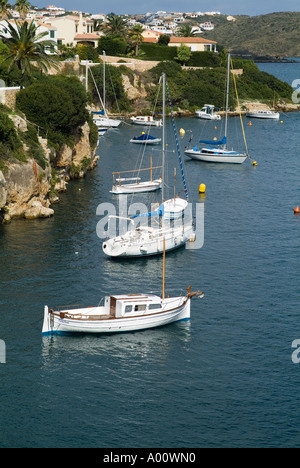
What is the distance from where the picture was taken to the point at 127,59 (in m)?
165

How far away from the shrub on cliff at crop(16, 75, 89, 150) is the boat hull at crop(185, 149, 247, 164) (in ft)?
86.2

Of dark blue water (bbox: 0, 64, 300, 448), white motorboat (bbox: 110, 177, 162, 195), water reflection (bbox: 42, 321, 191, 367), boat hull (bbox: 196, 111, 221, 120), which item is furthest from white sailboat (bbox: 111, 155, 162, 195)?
boat hull (bbox: 196, 111, 221, 120)

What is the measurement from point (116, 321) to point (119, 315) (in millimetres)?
552

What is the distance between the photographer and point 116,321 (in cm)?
4794

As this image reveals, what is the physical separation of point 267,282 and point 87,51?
115m

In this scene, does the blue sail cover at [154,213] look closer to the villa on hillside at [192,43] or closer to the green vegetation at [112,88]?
the green vegetation at [112,88]

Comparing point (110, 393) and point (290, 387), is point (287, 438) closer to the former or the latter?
point (290, 387)

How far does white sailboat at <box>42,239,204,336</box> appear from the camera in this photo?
47.2 m

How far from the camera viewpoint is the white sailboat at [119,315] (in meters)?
47.2

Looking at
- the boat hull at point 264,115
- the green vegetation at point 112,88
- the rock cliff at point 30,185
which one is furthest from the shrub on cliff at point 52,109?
the boat hull at point 264,115

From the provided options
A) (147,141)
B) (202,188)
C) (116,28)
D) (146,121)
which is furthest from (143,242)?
(116,28)

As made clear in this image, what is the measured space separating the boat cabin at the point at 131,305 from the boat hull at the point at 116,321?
388 mm

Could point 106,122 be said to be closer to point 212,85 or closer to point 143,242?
point 212,85
